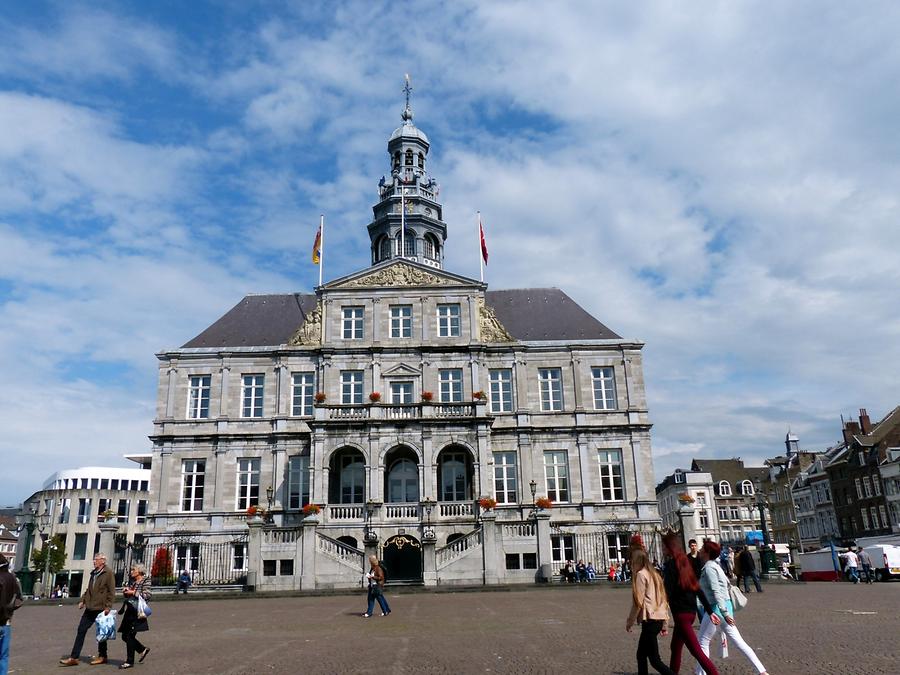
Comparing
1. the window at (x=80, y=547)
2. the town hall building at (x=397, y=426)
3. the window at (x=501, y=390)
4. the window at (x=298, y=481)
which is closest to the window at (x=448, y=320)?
the town hall building at (x=397, y=426)

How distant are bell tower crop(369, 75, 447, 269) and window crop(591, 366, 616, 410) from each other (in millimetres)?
17120

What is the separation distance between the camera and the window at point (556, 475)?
40594 mm

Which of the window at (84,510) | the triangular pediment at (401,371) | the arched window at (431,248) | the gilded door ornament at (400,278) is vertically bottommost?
the window at (84,510)

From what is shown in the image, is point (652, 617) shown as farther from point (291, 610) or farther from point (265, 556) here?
point (265, 556)

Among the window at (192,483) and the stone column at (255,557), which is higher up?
the window at (192,483)

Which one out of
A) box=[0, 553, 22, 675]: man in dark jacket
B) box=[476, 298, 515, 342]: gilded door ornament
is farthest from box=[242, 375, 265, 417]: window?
box=[0, 553, 22, 675]: man in dark jacket

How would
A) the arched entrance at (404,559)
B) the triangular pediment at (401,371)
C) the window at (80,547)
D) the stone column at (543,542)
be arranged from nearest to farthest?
the stone column at (543,542), the arched entrance at (404,559), the triangular pediment at (401,371), the window at (80,547)

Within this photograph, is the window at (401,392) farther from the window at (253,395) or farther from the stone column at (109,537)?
the stone column at (109,537)

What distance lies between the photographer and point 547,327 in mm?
44906

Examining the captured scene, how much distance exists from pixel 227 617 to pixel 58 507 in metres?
72.1

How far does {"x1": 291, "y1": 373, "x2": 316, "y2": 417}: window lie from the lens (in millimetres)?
41438

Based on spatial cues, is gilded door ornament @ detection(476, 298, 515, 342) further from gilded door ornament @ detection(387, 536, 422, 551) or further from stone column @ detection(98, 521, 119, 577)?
stone column @ detection(98, 521, 119, 577)

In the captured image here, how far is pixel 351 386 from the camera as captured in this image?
41.4 m

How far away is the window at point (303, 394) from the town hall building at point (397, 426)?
0.08 metres
